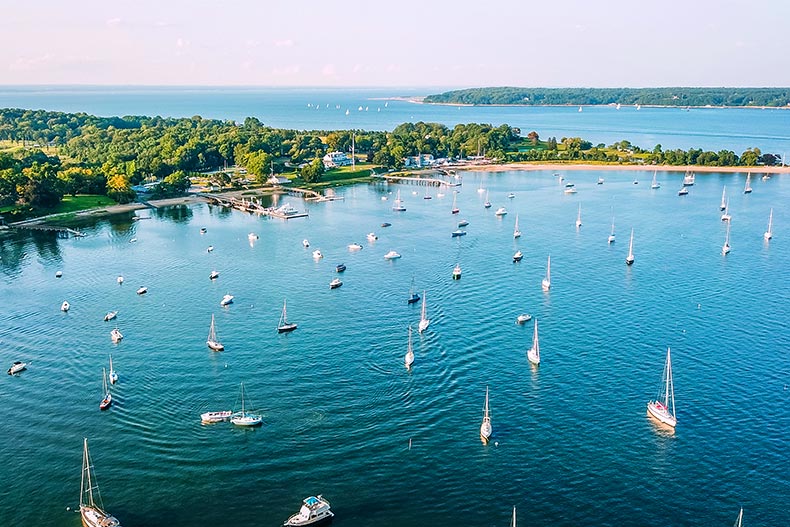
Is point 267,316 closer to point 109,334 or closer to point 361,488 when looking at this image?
point 109,334

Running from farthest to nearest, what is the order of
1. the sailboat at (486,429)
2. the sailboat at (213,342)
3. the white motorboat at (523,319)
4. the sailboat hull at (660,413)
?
the white motorboat at (523,319) < the sailboat at (213,342) < the sailboat hull at (660,413) < the sailboat at (486,429)

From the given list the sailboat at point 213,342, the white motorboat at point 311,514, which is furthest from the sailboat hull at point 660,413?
the sailboat at point 213,342

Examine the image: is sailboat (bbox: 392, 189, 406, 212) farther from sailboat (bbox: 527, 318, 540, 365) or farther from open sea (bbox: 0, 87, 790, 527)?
sailboat (bbox: 527, 318, 540, 365)

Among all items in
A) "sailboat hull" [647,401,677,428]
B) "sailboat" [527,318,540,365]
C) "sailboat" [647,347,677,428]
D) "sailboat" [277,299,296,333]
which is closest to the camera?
"sailboat hull" [647,401,677,428]

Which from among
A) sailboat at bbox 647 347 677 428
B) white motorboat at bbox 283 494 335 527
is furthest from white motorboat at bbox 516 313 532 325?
white motorboat at bbox 283 494 335 527

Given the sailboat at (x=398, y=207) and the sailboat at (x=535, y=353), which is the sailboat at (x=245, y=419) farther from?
the sailboat at (x=398, y=207)

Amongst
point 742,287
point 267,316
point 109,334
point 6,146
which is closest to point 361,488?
point 267,316

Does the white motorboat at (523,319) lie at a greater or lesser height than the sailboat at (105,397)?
greater
